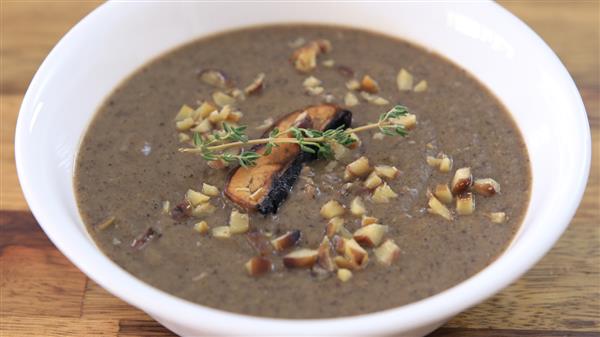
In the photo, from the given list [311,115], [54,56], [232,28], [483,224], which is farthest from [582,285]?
[54,56]

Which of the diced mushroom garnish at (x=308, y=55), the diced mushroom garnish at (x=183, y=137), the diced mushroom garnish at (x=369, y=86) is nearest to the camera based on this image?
the diced mushroom garnish at (x=183, y=137)

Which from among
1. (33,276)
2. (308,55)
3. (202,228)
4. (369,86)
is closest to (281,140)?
(202,228)

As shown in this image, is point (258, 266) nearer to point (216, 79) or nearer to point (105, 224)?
point (105, 224)

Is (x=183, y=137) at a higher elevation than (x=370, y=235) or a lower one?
lower

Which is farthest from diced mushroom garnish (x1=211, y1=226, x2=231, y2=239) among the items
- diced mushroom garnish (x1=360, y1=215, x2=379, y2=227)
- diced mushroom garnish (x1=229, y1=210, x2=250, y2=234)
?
diced mushroom garnish (x1=360, y1=215, x2=379, y2=227)

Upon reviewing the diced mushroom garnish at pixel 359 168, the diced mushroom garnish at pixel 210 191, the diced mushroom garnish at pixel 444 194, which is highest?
the diced mushroom garnish at pixel 444 194

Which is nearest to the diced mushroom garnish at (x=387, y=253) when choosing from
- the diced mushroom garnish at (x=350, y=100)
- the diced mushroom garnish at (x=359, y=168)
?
the diced mushroom garnish at (x=359, y=168)

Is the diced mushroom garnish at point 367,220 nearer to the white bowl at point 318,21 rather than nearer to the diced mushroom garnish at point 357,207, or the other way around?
the diced mushroom garnish at point 357,207
